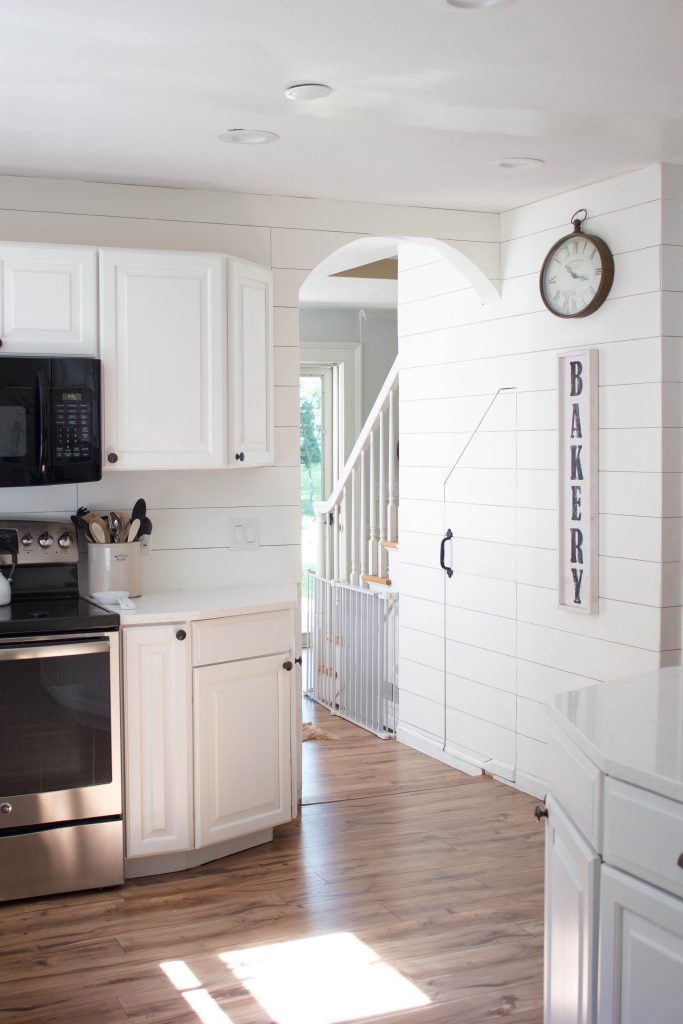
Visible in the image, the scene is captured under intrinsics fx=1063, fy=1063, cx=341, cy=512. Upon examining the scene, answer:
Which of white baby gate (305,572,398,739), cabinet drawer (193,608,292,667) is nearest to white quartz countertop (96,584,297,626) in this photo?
cabinet drawer (193,608,292,667)

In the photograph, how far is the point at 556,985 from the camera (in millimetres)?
2051

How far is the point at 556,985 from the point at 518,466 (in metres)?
2.58

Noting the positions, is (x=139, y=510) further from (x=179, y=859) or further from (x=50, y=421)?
(x=179, y=859)

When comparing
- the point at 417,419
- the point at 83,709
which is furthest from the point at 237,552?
the point at 417,419

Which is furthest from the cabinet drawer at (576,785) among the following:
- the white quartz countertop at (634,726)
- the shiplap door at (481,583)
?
the shiplap door at (481,583)

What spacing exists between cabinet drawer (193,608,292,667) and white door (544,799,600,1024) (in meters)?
1.65

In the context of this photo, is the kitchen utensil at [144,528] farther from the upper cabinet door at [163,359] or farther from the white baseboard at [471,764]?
the white baseboard at [471,764]

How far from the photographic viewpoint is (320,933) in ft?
10.3

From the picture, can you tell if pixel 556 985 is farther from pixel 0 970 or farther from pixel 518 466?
pixel 518 466

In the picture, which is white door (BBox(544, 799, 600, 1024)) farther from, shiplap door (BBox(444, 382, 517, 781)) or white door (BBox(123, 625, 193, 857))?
shiplap door (BBox(444, 382, 517, 781))

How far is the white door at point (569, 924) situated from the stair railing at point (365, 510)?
3.33 m

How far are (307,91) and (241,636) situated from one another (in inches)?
70.3

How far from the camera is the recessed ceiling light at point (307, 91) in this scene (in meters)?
2.83

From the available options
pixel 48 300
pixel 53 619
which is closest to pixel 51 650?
pixel 53 619
